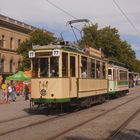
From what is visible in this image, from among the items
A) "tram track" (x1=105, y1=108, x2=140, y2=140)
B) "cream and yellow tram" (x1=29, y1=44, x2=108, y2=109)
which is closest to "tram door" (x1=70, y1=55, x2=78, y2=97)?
"cream and yellow tram" (x1=29, y1=44, x2=108, y2=109)

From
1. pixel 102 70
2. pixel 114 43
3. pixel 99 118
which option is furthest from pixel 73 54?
pixel 114 43

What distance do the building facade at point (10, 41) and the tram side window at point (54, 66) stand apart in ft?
194

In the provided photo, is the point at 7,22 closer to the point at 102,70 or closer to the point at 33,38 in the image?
the point at 33,38

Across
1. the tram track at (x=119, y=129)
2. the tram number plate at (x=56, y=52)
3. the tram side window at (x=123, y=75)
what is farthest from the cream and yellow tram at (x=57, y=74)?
the tram side window at (x=123, y=75)

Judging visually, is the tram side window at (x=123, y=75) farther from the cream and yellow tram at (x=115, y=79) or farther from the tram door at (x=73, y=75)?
the tram door at (x=73, y=75)

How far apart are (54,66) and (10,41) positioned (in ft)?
216

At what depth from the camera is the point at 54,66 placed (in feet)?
67.9

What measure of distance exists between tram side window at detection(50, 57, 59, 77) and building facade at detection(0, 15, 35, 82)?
59.2 meters

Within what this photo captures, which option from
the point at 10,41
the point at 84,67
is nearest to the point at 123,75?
the point at 84,67

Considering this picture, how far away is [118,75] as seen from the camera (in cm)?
3928

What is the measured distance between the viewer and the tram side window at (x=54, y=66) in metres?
20.6

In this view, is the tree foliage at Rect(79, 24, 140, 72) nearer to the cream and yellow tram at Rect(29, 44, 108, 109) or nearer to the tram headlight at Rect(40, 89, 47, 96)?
the cream and yellow tram at Rect(29, 44, 108, 109)

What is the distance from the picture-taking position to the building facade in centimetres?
8125

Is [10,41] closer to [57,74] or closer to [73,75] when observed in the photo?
[73,75]
